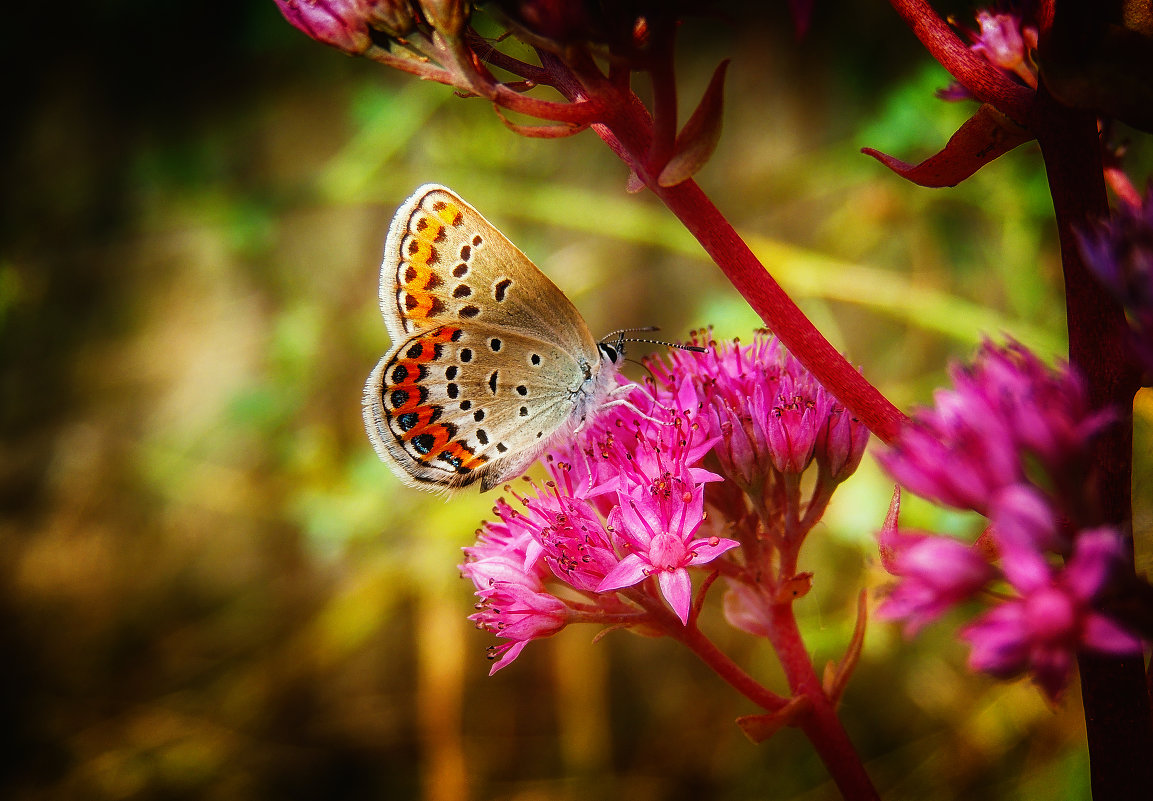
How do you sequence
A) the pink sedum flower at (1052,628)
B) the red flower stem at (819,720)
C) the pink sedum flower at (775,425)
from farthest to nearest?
1. the pink sedum flower at (775,425)
2. the red flower stem at (819,720)
3. the pink sedum flower at (1052,628)

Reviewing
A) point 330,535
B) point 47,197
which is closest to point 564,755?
point 330,535

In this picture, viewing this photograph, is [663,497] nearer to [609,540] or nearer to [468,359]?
[609,540]

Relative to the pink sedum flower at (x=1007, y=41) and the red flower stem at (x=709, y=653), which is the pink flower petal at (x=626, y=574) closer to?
the red flower stem at (x=709, y=653)

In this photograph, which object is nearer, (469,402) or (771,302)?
(771,302)

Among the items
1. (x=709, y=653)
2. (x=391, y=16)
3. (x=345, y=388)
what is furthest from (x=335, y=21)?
(x=345, y=388)

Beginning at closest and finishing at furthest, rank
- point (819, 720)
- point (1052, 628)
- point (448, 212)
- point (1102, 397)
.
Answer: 1. point (1052, 628)
2. point (1102, 397)
3. point (819, 720)
4. point (448, 212)

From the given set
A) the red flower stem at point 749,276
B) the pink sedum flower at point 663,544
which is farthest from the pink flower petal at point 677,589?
the red flower stem at point 749,276
